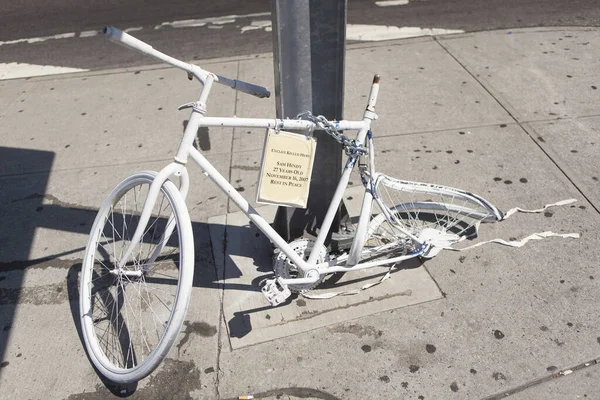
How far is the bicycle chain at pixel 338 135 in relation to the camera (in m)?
2.54

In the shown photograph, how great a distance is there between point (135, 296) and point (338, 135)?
150 cm

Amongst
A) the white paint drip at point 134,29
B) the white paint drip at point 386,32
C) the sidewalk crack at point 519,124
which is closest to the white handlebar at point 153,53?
the sidewalk crack at point 519,124

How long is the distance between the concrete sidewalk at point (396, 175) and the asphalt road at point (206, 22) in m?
0.40

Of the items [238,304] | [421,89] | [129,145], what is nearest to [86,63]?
[129,145]

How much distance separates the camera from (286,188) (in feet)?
8.35

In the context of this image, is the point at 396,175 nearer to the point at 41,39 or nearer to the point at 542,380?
the point at 542,380

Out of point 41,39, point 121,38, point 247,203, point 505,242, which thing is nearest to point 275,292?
point 247,203

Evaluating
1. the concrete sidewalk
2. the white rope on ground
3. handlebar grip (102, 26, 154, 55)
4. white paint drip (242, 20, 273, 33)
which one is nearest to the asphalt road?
white paint drip (242, 20, 273, 33)

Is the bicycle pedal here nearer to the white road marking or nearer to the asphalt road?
the asphalt road

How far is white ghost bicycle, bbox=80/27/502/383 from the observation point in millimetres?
2387

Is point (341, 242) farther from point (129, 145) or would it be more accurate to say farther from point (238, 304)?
point (129, 145)

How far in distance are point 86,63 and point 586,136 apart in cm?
507

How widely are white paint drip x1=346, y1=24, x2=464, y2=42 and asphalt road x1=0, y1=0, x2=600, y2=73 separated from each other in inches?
5.2

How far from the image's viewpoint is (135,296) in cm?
306
